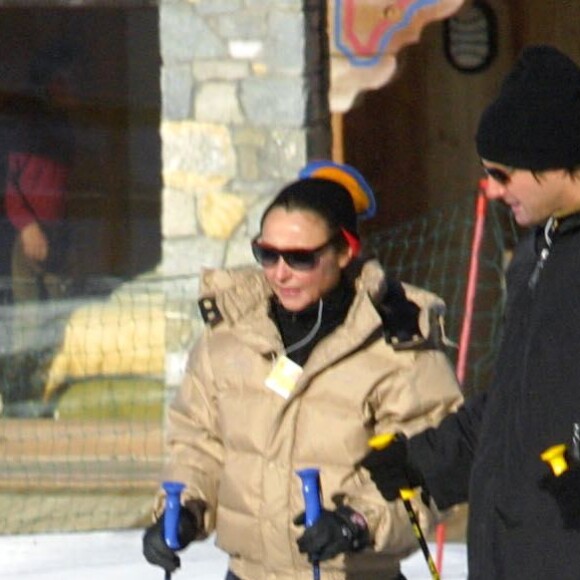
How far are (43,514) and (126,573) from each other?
138 cm

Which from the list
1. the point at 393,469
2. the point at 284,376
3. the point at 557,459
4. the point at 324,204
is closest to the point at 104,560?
the point at 284,376

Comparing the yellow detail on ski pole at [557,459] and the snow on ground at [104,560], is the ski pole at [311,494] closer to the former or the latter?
the yellow detail on ski pole at [557,459]

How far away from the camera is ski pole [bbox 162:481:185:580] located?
4.12 metres

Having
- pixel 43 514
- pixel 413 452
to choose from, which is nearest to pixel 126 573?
pixel 43 514

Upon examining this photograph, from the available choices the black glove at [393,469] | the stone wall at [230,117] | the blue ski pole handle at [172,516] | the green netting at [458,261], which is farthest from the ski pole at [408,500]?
the green netting at [458,261]

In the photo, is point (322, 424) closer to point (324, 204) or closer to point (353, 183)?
point (324, 204)

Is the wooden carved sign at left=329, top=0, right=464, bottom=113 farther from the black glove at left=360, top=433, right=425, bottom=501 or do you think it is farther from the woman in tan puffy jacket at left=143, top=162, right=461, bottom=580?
the black glove at left=360, top=433, right=425, bottom=501

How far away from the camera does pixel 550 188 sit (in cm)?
347

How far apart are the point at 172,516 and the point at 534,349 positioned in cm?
105

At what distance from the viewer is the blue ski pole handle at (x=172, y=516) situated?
4.12 meters

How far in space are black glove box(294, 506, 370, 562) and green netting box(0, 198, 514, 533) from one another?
3.96m

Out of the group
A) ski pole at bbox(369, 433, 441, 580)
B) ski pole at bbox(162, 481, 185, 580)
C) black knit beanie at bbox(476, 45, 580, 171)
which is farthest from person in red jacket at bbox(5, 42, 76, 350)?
black knit beanie at bbox(476, 45, 580, 171)

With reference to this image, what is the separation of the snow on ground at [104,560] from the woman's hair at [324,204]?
2.43m

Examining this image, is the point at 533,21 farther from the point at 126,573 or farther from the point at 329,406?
the point at 329,406
